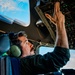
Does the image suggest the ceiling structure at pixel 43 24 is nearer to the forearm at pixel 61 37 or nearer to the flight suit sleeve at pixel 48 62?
the forearm at pixel 61 37

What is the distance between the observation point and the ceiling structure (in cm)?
277

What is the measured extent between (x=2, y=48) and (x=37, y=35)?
5.47ft

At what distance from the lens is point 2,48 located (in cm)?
171

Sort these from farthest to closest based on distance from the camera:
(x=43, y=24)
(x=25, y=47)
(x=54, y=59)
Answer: (x=43, y=24), (x=25, y=47), (x=54, y=59)

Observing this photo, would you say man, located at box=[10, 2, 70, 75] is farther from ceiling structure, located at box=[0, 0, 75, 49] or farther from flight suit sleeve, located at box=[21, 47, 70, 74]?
ceiling structure, located at box=[0, 0, 75, 49]

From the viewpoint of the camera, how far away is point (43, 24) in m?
3.22

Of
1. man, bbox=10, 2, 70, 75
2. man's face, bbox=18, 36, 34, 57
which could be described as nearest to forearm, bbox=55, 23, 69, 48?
man, bbox=10, 2, 70, 75

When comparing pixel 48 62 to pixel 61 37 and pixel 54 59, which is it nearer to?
pixel 54 59

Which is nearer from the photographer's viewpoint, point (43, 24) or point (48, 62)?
point (48, 62)

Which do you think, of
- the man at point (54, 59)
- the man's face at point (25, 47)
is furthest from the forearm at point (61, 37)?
the man's face at point (25, 47)

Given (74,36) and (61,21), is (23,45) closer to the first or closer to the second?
(61,21)

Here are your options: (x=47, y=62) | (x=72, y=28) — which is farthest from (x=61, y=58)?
(x=72, y=28)

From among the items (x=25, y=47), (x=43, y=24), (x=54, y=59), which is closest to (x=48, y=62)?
(x=54, y=59)

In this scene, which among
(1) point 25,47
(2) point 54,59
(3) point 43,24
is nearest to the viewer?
(2) point 54,59
